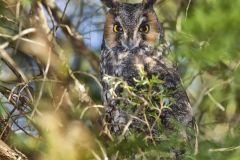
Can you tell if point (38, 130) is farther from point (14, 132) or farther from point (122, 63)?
point (122, 63)

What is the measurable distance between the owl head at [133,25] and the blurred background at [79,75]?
0.37ft

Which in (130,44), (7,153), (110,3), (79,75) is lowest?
(7,153)

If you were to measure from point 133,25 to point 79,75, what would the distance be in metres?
0.39

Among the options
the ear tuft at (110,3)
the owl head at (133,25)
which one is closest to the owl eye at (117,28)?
the owl head at (133,25)

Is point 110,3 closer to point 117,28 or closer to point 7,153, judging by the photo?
point 117,28

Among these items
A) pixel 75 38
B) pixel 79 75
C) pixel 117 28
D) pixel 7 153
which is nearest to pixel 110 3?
pixel 117 28

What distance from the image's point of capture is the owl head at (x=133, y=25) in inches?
104

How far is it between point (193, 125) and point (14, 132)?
2.36ft

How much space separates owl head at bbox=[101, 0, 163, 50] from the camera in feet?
8.63

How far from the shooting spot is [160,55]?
271 cm

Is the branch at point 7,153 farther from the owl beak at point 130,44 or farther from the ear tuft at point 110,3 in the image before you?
the ear tuft at point 110,3

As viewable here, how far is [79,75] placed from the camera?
9.27 feet

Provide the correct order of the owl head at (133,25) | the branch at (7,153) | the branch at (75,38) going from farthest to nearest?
1. the branch at (75,38)
2. the owl head at (133,25)
3. the branch at (7,153)

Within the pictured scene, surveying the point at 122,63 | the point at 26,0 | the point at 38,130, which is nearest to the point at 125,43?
the point at 122,63
